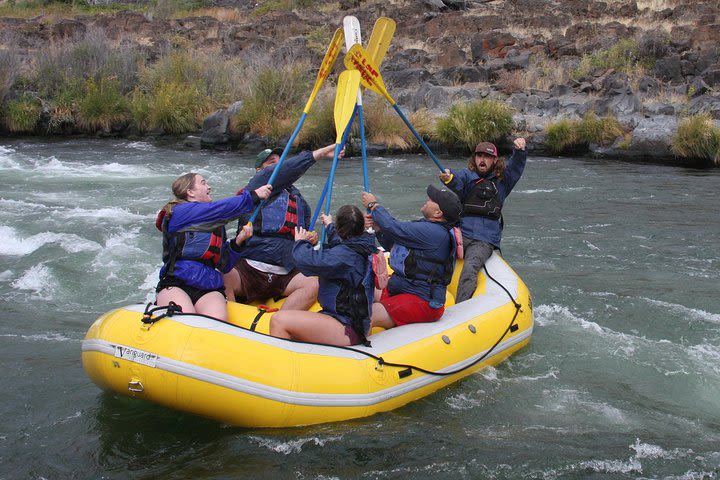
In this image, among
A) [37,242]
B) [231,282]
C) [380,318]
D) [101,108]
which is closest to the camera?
[380,318]

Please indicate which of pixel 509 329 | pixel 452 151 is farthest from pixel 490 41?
pixel 509 329

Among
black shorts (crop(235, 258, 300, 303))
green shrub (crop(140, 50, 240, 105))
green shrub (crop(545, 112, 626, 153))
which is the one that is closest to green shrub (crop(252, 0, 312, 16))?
green shrub (crop(140, 50, 240, 105))

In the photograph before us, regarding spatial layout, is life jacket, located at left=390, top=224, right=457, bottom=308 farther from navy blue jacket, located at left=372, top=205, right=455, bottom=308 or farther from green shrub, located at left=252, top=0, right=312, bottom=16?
green shrub, located at left=252, top=0, right=312, bottom=16

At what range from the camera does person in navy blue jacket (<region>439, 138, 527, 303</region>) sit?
18.3 feet

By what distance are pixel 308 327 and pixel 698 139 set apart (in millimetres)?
9518

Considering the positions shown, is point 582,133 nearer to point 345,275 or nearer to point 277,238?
point 277,238

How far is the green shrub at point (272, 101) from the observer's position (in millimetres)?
13625

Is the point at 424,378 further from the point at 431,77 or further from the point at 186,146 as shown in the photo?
the point at 431,77

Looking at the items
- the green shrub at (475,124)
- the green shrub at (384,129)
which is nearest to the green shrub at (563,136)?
the green shrub at (475,124)

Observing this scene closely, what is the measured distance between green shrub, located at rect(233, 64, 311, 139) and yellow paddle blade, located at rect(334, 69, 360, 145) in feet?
26.6

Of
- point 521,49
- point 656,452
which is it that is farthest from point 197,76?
point 656,452

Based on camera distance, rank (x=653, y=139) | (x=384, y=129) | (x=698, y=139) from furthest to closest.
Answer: (x=384, y=129) < (x=653, y=139) < (x=698, y=139)

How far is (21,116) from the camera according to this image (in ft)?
48.1

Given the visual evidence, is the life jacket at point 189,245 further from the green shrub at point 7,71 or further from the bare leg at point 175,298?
the green shrub at point 7,71
